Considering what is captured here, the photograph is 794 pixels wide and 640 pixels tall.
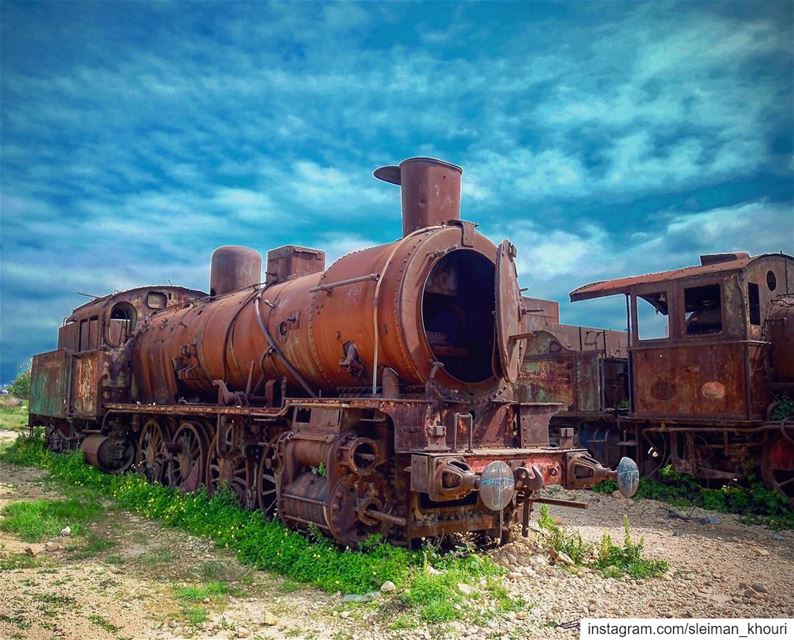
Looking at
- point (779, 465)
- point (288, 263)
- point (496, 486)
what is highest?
point (288, 263)

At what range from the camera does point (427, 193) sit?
7.57 metres

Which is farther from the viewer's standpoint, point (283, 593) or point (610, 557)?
point (610, 557)

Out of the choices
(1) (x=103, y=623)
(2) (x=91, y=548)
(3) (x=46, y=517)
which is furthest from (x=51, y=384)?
(1) (x=103, y=623)

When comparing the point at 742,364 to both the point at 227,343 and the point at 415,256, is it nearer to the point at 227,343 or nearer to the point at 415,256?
the point at 415,256

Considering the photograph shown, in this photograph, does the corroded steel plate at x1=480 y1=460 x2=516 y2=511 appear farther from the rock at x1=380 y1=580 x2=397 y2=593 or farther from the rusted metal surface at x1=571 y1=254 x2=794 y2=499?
the rusted metal surface at x1=571 y1=254 x2=794 y2=499

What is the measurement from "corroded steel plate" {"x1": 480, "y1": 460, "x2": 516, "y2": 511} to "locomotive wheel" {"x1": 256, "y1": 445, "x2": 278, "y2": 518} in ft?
10.9

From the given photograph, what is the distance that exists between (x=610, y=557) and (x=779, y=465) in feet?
15.5

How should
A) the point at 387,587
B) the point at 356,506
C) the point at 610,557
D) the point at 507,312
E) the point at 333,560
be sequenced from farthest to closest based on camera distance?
the point at 507,312
the point at 610,557
the point at 356,506
the point at 333,560
the point at 387,587

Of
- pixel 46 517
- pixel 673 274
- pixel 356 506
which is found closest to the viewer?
pixel 356 506

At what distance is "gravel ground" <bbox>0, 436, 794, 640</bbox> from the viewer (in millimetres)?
4801

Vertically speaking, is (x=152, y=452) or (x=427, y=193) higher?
(x=427, y=193)

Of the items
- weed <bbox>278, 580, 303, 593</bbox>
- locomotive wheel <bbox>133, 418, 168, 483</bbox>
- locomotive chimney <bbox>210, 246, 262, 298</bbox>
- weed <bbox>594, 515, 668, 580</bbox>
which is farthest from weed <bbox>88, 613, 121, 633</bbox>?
locomotive chimney <bbox>210, 246, 262, 298</bbox>

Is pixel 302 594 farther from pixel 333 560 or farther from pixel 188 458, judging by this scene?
pixel 188 458

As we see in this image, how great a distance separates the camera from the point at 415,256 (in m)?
6.59
